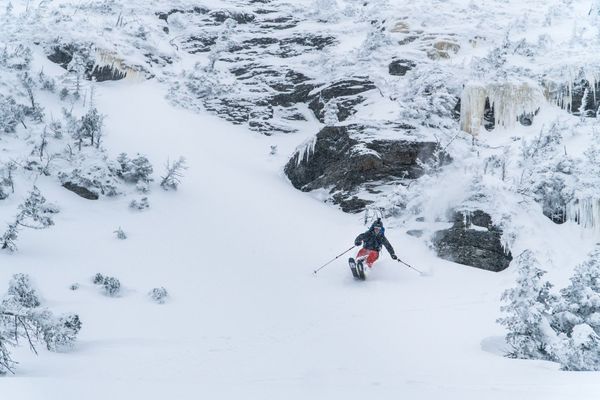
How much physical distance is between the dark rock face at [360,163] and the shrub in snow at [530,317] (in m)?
8.36

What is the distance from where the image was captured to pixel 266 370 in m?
5.12

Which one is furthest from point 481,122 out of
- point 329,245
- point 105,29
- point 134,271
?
point 105,29

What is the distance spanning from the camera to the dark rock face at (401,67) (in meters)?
21.8

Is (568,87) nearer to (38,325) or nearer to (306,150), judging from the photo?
(306,150)

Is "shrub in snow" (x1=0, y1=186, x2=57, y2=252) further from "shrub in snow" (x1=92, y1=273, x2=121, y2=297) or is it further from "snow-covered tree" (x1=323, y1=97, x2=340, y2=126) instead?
"snow-covered tree" (x1=323, y1=97, x2=340, y2=126)

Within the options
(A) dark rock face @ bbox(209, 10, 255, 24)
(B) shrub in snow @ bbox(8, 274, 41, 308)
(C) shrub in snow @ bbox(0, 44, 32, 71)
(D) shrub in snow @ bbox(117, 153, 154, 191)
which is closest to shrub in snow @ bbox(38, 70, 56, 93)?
(C) shrub in snow @ bbox(0, 44, 32, 71)

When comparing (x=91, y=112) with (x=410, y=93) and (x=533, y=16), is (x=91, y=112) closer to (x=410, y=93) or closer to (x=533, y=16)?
(x=410, y=93)

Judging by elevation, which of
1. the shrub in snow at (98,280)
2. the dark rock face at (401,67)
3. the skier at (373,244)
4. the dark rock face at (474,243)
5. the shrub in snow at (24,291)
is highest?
the dark rock face at (401,67)

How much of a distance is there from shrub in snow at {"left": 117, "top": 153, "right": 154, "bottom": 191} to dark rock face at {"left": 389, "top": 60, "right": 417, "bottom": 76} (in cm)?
1303

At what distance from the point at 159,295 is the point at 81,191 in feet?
18.4

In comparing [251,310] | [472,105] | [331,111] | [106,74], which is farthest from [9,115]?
[472,105]

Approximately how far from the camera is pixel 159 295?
7926 mm

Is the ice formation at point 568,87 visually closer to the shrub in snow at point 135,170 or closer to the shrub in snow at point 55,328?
the shrub in snow at point 135,170

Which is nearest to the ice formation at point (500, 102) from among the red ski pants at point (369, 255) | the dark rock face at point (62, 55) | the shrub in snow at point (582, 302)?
the red ski pants at point (369, 255)
